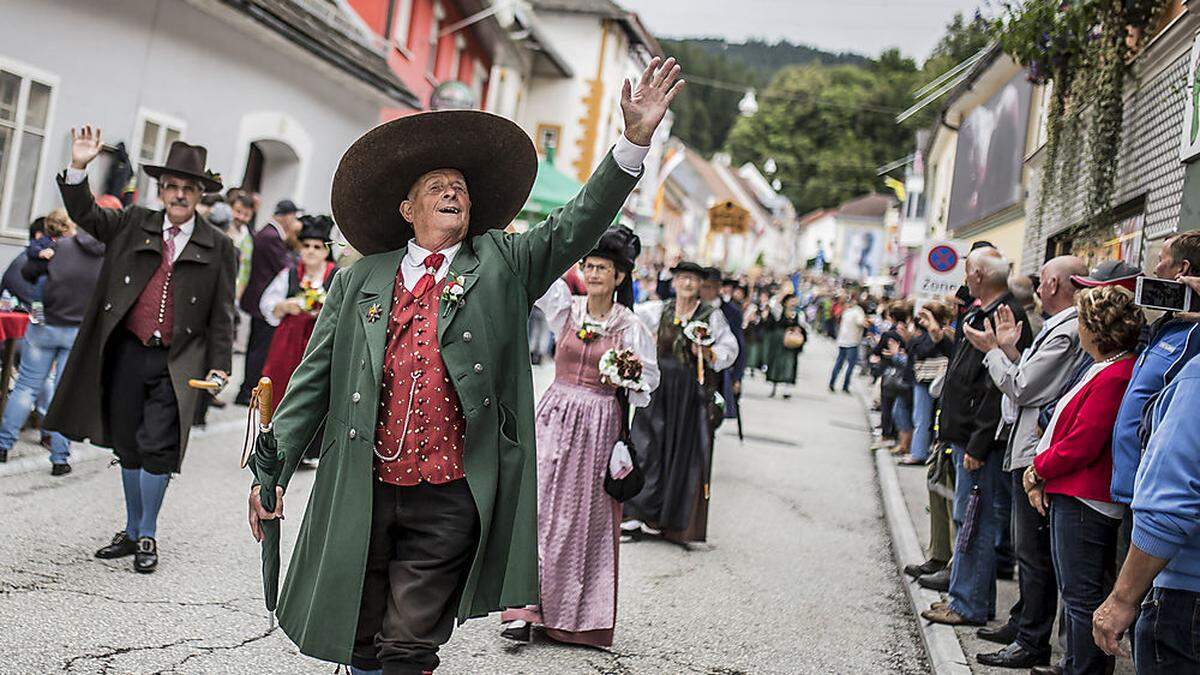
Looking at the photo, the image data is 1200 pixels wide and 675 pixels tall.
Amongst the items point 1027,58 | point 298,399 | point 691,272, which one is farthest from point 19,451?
point 1027,58

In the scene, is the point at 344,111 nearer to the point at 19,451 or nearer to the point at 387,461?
the point at 19,451

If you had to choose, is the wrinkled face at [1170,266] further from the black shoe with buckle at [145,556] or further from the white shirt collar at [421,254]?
the black shoe with buckle at [145,556]

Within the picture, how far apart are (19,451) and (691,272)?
15.8 feet

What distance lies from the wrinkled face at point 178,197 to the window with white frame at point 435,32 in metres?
18.2

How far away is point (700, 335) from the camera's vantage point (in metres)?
8.23

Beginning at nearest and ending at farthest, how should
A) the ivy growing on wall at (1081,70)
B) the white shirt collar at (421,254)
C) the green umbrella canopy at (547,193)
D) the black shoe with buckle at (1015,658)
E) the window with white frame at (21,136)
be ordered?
the white shirt collar at (421,254)
the black shoe with buckle at (1015,658)
the ivy growing on wall at (1081,70)
the window with white frame at (21,136)
the green umbrella canopy at (547,193)

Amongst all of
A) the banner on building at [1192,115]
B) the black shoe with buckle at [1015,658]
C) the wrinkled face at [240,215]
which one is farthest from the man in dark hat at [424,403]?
the wrinkled face at [240,215]

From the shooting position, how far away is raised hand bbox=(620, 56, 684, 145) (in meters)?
3.25

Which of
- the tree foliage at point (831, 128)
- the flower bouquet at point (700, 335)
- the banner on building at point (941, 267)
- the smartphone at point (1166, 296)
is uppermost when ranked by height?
the tree foliage at point (831, 128)

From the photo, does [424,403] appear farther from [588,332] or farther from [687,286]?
[687,286]

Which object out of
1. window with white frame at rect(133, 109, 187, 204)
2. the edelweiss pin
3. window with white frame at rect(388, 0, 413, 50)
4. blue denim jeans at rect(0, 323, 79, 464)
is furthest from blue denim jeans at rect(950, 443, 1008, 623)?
window with white frame at rect(388, 0, 413, 50)

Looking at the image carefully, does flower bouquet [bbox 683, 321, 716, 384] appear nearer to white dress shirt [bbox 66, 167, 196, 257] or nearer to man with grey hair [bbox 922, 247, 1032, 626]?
man with grey hair [bbox 922, 247, 1032, 626]

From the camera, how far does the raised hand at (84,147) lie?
5.44m

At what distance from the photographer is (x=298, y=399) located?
3641 mm
